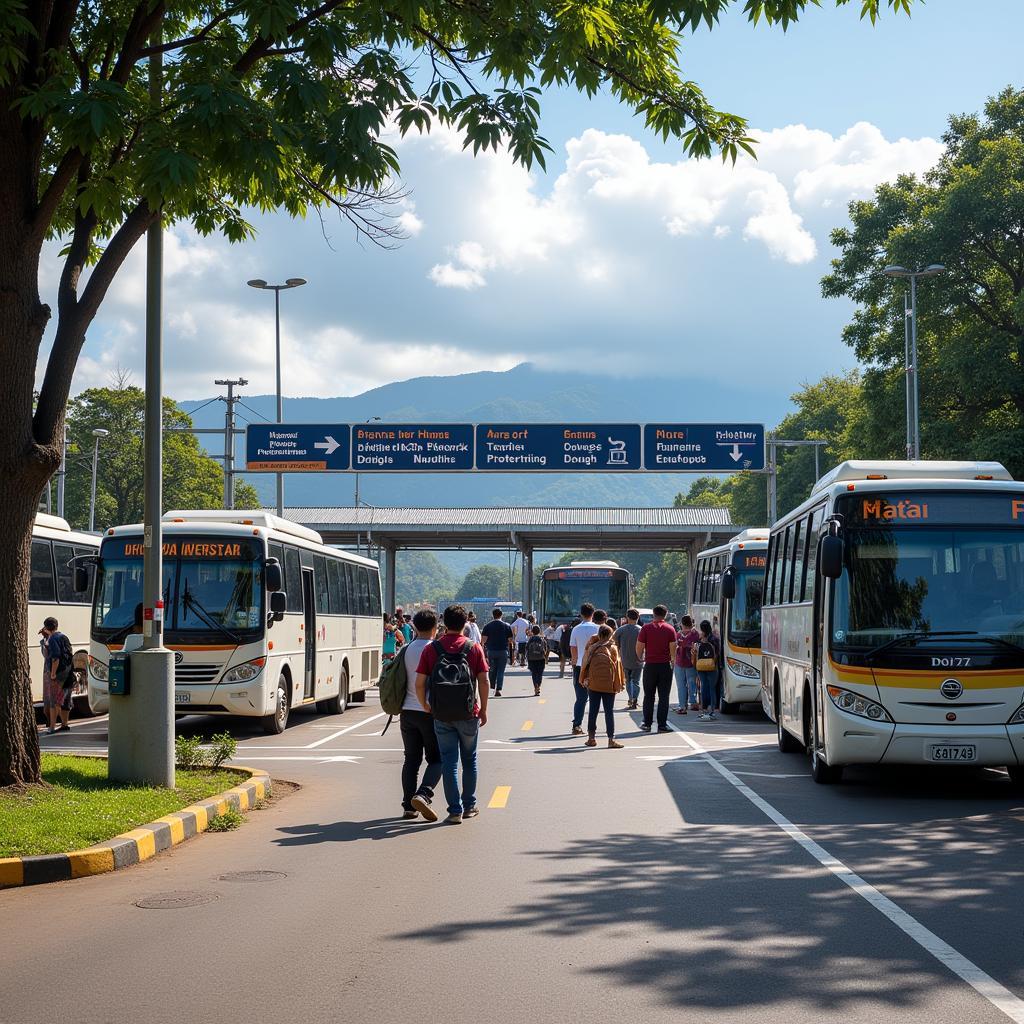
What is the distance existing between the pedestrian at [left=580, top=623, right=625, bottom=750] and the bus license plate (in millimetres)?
5798

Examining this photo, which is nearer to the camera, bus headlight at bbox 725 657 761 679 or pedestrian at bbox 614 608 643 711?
pedestrian at bbox 614 608 643 711

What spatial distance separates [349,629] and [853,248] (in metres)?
25.2

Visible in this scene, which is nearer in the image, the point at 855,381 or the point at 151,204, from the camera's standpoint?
A: the point at 151,204

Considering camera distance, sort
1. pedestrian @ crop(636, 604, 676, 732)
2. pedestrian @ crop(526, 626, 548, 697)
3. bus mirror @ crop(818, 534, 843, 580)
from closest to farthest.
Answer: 1. bus mirror @ crop(818, 534, 843, 580)
2. pedestrian @ crop(636, 604, 676, 732)
3. pedestrian @ crop(526, 626, 548, 697)

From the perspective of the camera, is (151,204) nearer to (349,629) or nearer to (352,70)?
(352,70)

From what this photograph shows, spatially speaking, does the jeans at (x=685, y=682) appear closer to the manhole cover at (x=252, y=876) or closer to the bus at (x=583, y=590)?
the manhole cover at (x=252, y=876)

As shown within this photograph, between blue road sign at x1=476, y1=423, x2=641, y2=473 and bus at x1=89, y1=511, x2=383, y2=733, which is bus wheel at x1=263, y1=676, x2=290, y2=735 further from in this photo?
blue road sign at x1=476, y1=423, x2=641, y2=473

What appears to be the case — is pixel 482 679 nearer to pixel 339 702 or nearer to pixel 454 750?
pixel 454 750

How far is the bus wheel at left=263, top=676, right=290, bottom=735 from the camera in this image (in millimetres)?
20156

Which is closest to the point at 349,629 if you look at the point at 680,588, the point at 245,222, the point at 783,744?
the point at 783,744

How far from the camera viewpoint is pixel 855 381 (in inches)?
3634

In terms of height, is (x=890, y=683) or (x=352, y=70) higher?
(x=352, y=70)

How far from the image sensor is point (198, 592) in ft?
63.7

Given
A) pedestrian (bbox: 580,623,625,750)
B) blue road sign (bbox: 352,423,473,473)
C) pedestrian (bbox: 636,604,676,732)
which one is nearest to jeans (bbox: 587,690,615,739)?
pedestrian (bbox: 580,623,625,750)
